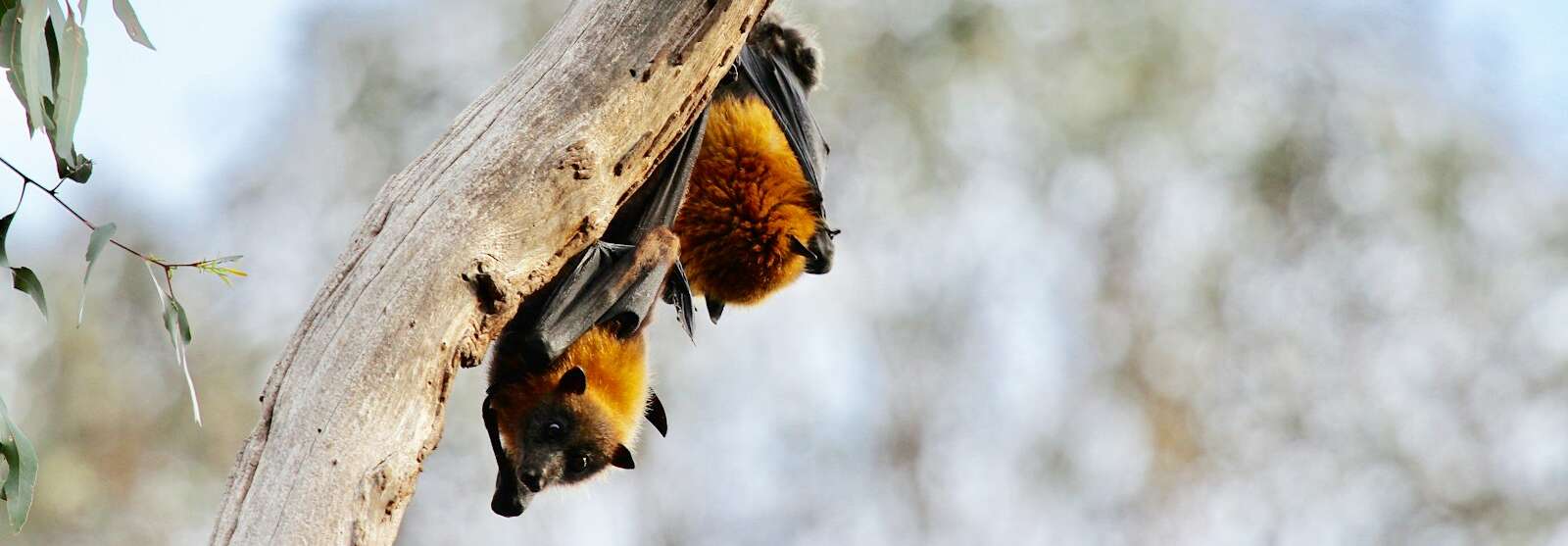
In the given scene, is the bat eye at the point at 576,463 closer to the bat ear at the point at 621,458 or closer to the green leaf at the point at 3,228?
the bat ear at the point at 621,458

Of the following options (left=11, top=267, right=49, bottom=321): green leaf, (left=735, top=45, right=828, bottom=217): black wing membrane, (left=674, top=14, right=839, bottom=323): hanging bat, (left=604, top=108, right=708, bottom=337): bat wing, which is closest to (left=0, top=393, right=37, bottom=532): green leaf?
(left=11, top=267, right=49, bottom=321): green leaf

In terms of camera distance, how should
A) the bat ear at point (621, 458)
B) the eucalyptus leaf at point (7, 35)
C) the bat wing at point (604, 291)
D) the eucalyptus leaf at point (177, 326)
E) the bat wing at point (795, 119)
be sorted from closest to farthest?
1. the eucalyptus leaf at point (7, 35)
2. the eucalyptus leaf at point (177, 326)
3. the bat wing at point (604, 291)
4. the bat ear at point (621, 458)
5. the bat wing at point (795, 119)

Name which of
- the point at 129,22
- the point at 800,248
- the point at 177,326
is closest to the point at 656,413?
the point at 800,248

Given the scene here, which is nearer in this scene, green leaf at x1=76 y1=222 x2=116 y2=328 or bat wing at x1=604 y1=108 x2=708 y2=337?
green leaf at x1=76 y1=222 x2=116 y2=328

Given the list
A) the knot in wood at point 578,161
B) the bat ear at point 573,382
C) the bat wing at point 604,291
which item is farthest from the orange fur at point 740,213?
the knot in wood at point 578,161

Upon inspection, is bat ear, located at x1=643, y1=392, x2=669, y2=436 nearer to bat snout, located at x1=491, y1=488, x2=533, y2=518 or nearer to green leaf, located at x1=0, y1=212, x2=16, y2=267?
bat snout, located at x1=491, y1=488, x2=533, y2=518

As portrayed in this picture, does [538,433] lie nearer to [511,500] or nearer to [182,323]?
[511,500]
